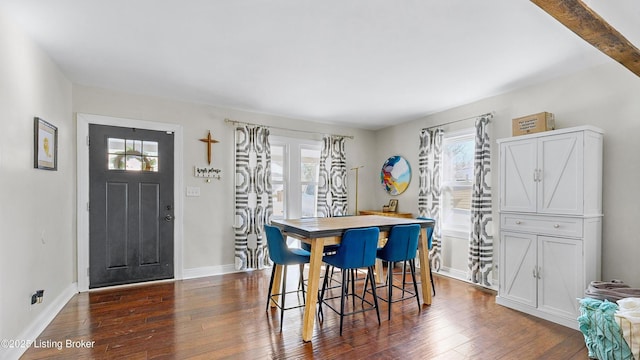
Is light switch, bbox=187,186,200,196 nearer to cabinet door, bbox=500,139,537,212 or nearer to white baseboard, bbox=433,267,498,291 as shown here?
white baseboard, bbox=433,267,498,291

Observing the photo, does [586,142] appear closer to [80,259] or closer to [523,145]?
[523,145]

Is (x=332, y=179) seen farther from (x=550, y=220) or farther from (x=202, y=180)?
(x=550, y=220)

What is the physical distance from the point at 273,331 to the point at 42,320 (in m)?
2.03

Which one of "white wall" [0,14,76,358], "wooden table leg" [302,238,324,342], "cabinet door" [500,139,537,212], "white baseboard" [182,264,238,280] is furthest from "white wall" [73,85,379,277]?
"cabinet door" [500,139,537,212]

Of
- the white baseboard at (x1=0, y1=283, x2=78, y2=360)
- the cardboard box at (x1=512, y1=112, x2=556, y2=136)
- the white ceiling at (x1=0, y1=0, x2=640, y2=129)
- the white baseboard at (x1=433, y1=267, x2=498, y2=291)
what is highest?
the white ceiling at (x1=0, y1=0, x2=640, y2=129)

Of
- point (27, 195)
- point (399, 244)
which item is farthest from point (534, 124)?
point (27, 195)

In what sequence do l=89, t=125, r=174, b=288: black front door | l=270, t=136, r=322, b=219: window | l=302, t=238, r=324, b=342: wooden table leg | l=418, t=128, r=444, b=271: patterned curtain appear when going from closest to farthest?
1. l=302, t=238, r=324, b=342: wooden table leg
2. l=89, t=125, r=174, b=288: black front door
3. l=418, t=128, r=444, b=271: patterned curtain
4. l=270, t=136, r=322, b=219: window

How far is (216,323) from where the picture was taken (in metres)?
2.90

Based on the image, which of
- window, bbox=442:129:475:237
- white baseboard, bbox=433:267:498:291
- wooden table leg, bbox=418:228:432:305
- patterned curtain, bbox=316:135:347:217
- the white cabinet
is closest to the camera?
the white cabinet

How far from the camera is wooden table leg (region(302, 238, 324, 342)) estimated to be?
8.49 ft

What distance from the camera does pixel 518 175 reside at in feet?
Answer: 10.7

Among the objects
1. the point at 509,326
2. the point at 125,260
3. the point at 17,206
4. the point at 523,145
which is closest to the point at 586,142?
the point at 523,145

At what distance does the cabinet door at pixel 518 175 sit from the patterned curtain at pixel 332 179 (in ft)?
8.87

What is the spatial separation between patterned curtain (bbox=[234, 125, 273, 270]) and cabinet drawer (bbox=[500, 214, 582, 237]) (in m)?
3.23
